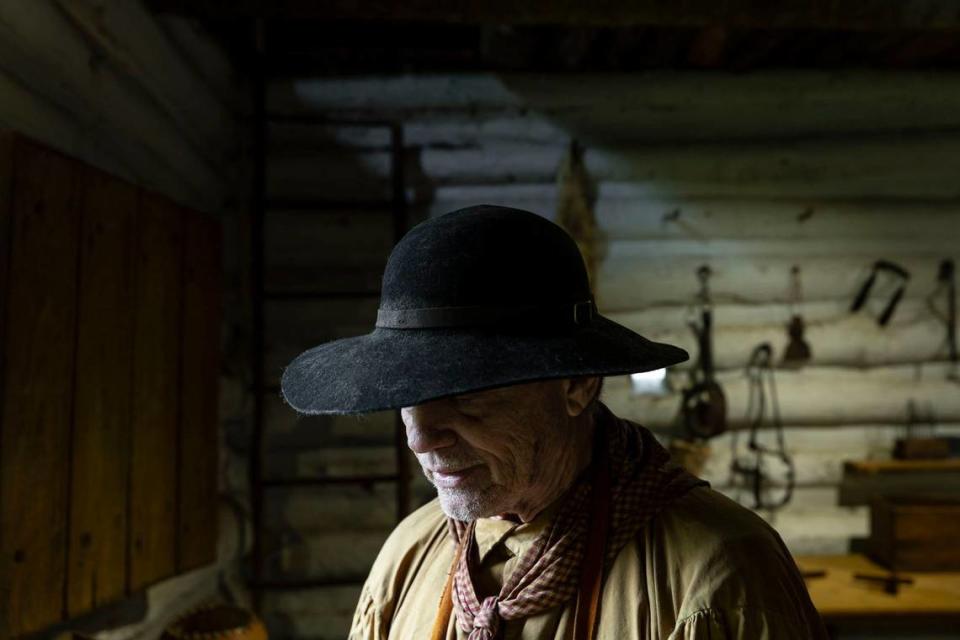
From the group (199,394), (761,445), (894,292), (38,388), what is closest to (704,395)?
(761,445)

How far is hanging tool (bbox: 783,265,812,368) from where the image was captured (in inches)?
132

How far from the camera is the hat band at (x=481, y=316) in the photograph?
1.10m

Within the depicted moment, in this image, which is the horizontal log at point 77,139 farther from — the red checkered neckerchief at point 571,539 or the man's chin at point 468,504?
the red checkered neckerchief at point 571,539

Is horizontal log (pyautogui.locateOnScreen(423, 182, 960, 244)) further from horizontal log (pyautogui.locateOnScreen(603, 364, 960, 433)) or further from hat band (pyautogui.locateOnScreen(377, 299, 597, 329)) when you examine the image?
hat band (pyautogui.locateOnScreen(377, 299, 597, 329))

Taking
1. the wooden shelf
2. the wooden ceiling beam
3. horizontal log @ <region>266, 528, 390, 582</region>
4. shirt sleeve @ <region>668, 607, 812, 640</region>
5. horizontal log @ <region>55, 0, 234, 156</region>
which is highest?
the wooden ceiling beam

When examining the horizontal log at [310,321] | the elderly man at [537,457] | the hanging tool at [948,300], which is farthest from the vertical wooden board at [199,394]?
the hanging tool at [948,300]

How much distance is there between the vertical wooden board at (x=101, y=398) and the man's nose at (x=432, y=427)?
1241mm

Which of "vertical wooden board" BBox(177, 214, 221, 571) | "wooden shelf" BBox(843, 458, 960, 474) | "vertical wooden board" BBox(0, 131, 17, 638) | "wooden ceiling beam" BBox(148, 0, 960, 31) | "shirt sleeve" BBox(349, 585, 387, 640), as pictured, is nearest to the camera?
"shirt sleeve" BBox(349, 585, 387, 640)

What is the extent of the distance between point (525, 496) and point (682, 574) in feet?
0.95

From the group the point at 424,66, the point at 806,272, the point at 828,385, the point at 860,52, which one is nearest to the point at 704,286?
the point at 806,272

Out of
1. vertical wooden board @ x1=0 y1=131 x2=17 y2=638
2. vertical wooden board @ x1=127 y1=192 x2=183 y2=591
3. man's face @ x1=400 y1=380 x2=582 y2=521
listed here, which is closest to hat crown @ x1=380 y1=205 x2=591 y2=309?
man's face @ x1=400 y1=380 x2=582 y2=521

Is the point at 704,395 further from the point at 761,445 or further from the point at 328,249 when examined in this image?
the point at 328,249

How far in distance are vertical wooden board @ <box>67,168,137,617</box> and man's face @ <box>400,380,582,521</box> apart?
1.23 meters

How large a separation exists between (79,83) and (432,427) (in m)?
1.65
